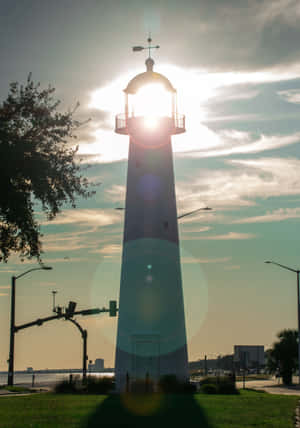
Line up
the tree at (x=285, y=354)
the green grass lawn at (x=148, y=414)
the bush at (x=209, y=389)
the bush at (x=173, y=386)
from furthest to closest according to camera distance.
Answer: the tree at (x=285, y=354)
the bush at (x=209, y=389)
the bush at (x=173, y=386)
the green grass lawn at (x=148, y=414)

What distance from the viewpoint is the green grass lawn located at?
76.0 ft

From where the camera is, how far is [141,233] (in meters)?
46.8

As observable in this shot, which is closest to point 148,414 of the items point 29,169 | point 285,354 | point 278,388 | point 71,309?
point 29,169

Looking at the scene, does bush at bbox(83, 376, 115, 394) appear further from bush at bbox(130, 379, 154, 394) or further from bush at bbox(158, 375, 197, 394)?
bush at bbox(158, 375, 197, 394)

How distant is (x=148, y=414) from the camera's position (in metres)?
26.5

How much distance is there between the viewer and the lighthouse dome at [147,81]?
4644cm

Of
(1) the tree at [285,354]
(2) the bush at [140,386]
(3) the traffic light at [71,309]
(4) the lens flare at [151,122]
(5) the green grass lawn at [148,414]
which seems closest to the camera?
(5) the green grass lawn at [148,414]

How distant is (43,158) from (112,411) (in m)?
9.18

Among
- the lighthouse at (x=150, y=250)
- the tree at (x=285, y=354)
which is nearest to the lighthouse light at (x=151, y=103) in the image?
the lighthouse at (x=150, y=250)

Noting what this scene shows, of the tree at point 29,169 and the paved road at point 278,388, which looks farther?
the paved road at point 278,388

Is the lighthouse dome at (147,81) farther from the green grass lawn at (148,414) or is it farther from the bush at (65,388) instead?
the green grass lawn at (148,414)

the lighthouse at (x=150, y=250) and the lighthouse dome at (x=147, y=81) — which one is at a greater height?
the lighthouse dome at (x=147, y=81)

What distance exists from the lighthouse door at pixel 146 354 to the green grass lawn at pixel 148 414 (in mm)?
10605

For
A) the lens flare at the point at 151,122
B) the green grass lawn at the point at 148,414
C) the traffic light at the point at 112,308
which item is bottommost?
the green grass lawn at the point at 148,414
